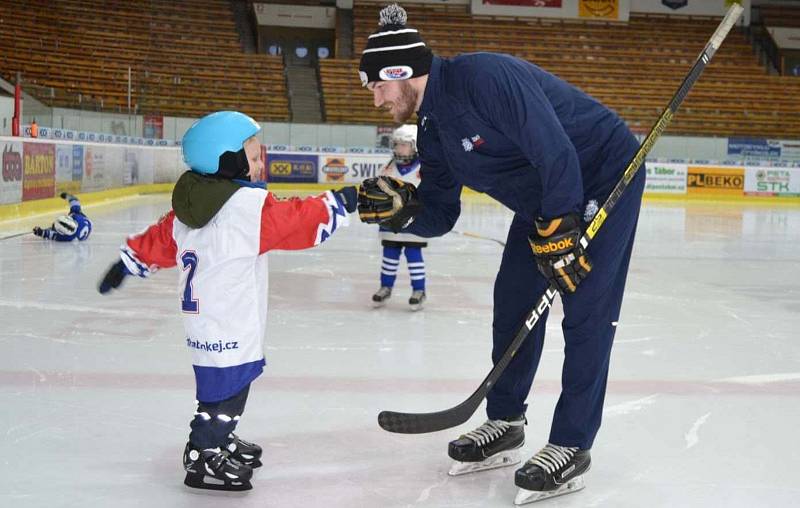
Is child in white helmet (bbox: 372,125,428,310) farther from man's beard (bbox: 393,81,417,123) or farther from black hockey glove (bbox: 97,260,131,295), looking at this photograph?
man's beard (bbox: 393,81,417,123)

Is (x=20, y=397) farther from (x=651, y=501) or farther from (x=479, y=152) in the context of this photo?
(x=651, y=501)

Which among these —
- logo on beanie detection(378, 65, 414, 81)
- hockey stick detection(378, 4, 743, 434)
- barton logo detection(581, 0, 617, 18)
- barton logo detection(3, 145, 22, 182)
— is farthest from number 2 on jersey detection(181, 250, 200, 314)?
barton logo detection(581, 0, 617, 18)

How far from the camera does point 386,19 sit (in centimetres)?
231

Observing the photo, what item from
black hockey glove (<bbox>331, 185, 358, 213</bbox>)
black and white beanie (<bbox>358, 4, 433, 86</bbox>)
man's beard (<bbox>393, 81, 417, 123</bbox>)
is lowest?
black hockey glove (<bbox>331, 185, 358, 213</bbox>)

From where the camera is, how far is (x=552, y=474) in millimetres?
2332

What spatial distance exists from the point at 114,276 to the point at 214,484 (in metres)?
0.63

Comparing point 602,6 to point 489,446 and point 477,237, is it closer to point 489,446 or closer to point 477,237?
point 477,237

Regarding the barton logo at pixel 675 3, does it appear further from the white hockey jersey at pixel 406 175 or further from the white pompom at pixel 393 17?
the white pompom at pixel 393 17

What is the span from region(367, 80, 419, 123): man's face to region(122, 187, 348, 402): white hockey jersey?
0.28 metres

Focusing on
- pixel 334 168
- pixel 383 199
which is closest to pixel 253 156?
pixel 383 199

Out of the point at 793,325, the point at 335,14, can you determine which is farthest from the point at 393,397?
the point at 335,14

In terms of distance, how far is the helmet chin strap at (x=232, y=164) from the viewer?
232cm

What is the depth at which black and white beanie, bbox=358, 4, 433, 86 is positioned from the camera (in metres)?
2.22

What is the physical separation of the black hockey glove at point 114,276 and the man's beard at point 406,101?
864mm
